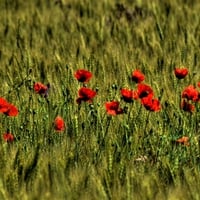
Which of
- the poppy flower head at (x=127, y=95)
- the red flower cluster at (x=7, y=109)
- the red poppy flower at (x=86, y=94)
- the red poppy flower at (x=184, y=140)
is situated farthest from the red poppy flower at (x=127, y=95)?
the red flower cluster at (x=7, y=109)

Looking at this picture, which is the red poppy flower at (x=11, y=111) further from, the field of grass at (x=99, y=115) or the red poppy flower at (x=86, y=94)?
the red poppy flower at (x=86, y=94)

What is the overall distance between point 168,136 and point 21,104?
592 millimetres

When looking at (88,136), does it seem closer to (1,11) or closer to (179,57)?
(179,57)

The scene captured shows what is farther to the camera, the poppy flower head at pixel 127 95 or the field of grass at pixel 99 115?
the poppy flower head at pixel 127 95

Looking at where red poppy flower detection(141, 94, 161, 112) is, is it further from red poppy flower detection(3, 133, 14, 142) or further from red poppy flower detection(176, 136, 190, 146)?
red poppy flower detection(3, 133, 14, 142)

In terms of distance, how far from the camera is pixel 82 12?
5.21m

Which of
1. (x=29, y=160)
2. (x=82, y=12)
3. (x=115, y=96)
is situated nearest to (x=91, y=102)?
(x=115, y=96)

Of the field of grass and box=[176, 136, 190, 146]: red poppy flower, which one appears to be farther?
box=[176, 136, 190, 146]: red poppy flower

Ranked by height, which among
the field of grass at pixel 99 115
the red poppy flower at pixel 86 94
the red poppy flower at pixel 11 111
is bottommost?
the field of grass at pixel 99 115

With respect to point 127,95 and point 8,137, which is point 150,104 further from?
point 8,137

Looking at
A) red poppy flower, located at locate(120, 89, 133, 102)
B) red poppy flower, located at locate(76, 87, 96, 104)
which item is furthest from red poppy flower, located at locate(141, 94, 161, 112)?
red poppy flower, located at locate(76, 87, 96, 104)

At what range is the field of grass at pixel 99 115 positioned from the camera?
2193mm

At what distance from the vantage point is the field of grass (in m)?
2.19

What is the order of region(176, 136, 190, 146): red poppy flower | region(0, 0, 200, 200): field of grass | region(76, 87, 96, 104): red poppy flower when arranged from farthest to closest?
region(76, 87, 96, 104): red poppy flower
region(176, 136, 190, 146): red poppy flower
region(0, 0, 200, 200): field of grass
